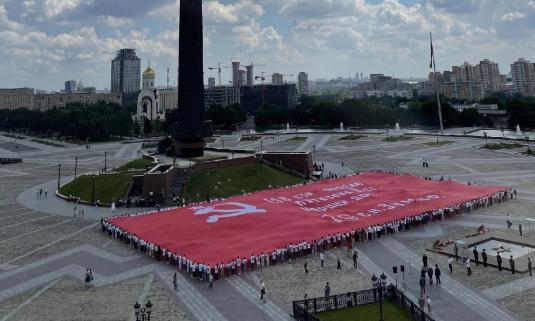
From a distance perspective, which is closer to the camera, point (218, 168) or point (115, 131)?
point (218, 168)

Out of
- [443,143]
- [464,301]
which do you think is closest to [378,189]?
[464,301]

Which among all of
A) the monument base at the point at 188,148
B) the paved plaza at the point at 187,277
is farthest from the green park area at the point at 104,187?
the monument base at the point at 188,148

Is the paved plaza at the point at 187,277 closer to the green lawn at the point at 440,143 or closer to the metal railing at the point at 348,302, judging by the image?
the metal railing at the point at 348,302

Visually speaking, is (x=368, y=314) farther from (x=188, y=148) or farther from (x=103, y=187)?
(x=188, y=148)

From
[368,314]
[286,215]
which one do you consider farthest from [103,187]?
[368,314]

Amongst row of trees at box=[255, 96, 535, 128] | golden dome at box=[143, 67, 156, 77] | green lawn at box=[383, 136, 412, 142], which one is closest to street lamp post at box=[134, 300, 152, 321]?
green lawn at box=[383, 136, 412, 142]

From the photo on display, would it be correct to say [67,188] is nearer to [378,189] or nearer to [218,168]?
[218,168]

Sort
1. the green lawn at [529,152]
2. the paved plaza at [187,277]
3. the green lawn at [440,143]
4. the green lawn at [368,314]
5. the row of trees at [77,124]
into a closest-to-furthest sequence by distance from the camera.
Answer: the green lawn at [368,314]
the paved plaza at [187,277]
the green lawn at [529,152]
the green lawn at [440,143]
the row of trees at [77,124]

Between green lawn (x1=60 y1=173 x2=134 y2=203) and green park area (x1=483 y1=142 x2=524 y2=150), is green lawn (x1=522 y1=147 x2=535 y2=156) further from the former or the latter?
green lawn (x1=60 y1=173 x2=134 y2=203)
